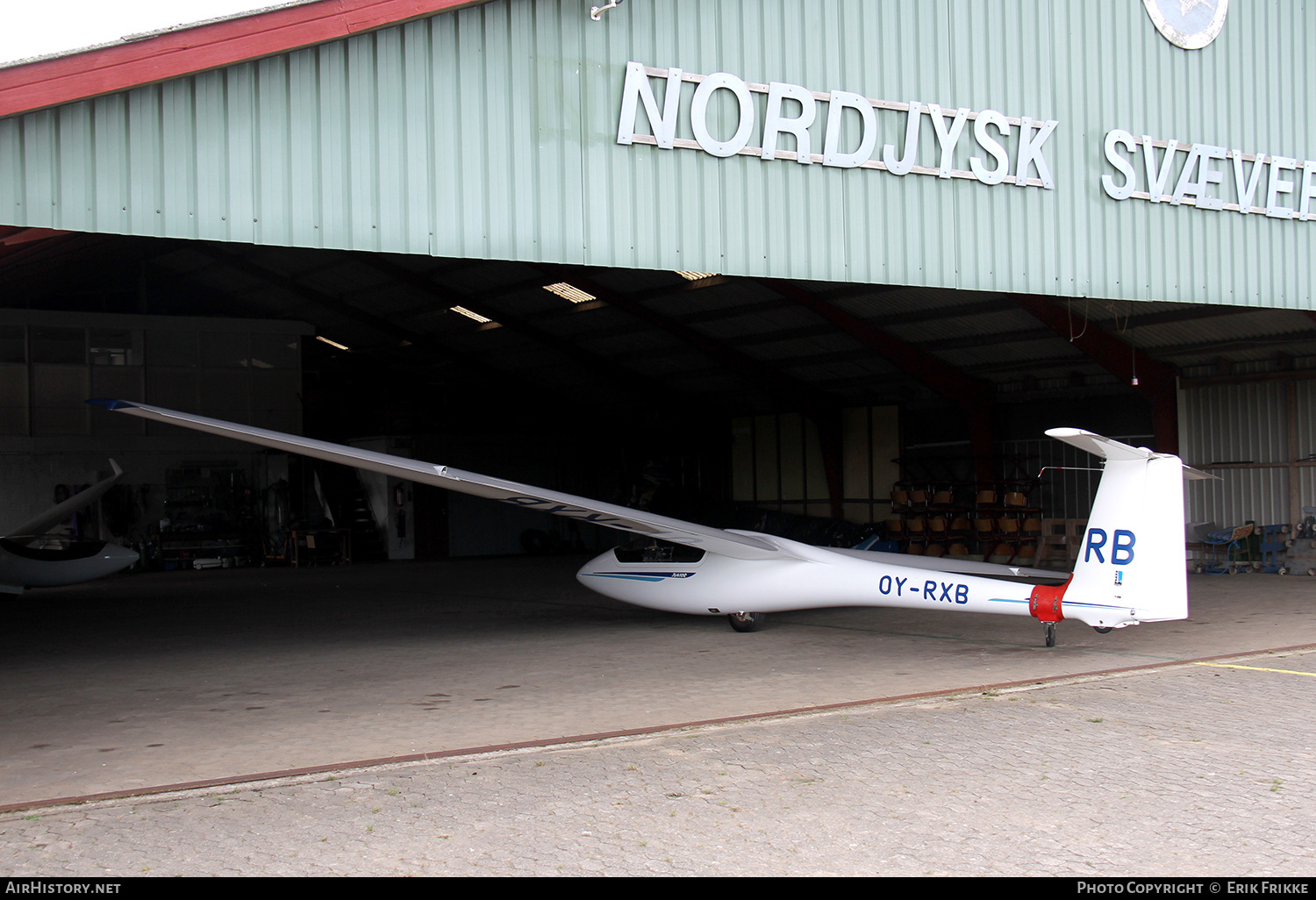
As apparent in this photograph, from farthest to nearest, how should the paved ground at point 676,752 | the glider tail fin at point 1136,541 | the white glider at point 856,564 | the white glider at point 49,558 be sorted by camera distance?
the white glider at point 49,558, the white glider at point 856,564, the glider tail fin at point 1136,541, the paved ground at point 676,752

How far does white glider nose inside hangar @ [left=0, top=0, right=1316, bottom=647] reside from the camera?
8203 millimetres

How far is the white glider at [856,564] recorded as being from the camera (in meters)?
9.30

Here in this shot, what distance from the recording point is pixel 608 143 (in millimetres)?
9398

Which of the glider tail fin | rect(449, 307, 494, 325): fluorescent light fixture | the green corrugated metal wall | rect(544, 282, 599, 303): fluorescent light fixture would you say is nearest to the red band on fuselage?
the glider tail fin

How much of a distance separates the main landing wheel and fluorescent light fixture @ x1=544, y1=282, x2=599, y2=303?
12076 mm

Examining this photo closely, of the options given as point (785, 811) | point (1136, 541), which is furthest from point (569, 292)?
point (785, 811)

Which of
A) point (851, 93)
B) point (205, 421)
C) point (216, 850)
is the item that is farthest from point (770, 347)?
point (216, 850)

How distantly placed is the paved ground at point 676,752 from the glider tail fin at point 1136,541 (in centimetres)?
69

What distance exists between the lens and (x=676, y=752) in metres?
7.05

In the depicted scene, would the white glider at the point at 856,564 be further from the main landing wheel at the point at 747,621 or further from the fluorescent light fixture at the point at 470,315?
the fluorescent light fixture at the point at 470,315

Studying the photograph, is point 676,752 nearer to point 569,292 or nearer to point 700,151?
point 700,151

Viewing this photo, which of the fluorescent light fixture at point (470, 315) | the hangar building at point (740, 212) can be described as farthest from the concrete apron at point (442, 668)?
the fluorescent light fixture at point (470, 315)

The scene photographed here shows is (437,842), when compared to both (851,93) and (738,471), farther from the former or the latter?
(738,471)

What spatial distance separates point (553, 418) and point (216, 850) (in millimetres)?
30109
